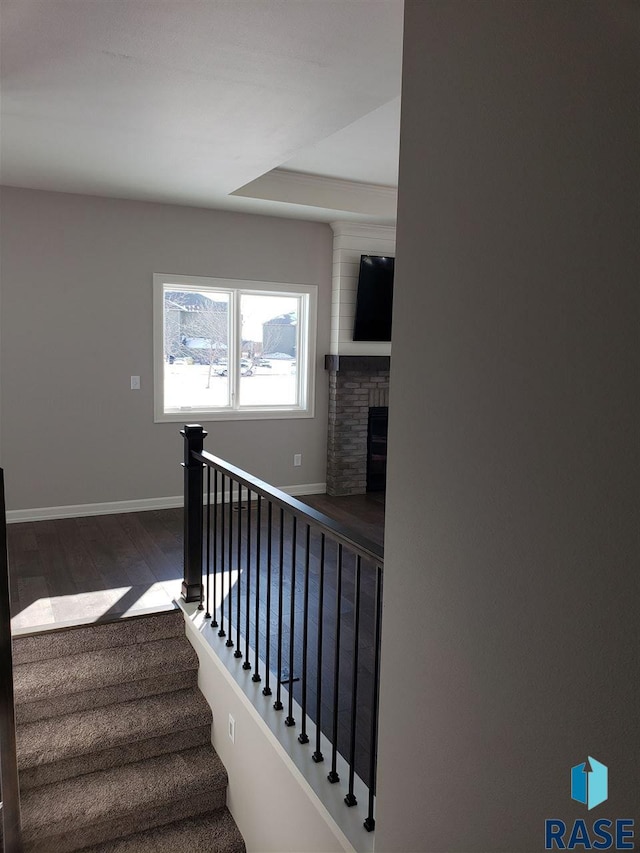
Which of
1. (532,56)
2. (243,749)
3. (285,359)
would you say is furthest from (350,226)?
(532,56)

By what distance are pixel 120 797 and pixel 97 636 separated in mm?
803

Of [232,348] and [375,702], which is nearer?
[375,702]

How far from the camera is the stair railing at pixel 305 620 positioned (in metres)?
2.11

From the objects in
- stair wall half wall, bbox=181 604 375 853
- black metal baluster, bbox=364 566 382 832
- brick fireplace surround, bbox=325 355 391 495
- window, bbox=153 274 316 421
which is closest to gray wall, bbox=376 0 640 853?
black metal baluster, bbox=364 566 382 832

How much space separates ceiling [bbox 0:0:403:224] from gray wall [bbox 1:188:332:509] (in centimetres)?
42

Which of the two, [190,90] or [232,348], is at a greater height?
[190,90]

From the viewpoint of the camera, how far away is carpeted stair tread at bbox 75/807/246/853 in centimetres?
296

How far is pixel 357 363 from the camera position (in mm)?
6477

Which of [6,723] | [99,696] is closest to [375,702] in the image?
[6,723]

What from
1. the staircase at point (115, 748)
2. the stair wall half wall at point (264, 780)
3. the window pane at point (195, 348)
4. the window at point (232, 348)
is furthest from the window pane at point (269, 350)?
the staircase at point (115, 748)

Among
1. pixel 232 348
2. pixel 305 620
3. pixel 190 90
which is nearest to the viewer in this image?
pixel 305 620

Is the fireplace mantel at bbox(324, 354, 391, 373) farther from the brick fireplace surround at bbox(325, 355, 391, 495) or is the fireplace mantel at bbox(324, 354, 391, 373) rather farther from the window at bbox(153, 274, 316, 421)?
the window at bbox(153, 274, 316, 421)

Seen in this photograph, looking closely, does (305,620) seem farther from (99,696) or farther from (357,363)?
(357,363)

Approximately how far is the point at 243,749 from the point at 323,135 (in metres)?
3.14
